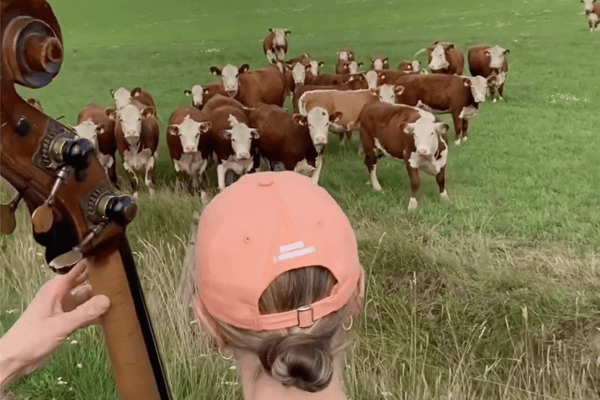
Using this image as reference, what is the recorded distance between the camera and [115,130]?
2090 millimetres

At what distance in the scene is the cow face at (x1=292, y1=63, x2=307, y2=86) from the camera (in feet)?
7.58

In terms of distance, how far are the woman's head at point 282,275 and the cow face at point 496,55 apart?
3.90ft

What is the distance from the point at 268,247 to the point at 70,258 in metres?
0.17

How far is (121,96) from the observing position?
6.37 ft

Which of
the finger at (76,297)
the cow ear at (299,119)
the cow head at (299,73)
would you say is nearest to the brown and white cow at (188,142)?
the cow ear at (299,119)

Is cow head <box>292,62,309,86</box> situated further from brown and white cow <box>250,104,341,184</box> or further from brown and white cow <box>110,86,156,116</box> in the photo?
brown and white cow <box>110,86,156,116</box>

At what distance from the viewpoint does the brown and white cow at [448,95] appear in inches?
71.3

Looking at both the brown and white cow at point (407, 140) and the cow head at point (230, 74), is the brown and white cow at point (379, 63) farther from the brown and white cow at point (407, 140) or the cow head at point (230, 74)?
the cow head at point (230, 74)

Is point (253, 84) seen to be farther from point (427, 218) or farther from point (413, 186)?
point (427, 218)

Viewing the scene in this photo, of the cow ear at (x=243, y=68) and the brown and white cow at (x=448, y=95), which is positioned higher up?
the cow ear at (x=243, y=68)

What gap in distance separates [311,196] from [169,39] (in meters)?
1.28

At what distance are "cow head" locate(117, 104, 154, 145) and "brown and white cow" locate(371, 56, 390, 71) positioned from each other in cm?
72

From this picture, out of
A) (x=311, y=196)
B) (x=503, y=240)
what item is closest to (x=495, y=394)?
(x=503, y=240)

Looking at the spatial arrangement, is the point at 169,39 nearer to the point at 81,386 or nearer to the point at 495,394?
the point at 81,386
